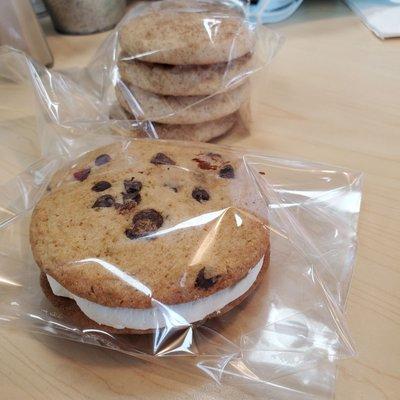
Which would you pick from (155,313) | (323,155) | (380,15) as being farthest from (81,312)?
(380,15)

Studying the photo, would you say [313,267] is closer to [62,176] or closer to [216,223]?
[216,223]

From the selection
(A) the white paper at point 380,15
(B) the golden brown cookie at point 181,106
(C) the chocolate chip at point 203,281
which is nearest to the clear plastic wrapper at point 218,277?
(C) the chocolate chip at point 203,281

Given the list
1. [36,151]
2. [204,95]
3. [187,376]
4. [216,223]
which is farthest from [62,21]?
[187,376]

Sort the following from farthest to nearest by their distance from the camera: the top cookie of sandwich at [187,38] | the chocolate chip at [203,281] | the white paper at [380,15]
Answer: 1. the white paper at [380,15]
2. the top cookie of sandwich at [187,38]
3. the chocolate chip at [203,281]

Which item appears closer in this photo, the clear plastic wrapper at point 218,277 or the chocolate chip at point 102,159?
the clear plastic wrapper at point 218,277

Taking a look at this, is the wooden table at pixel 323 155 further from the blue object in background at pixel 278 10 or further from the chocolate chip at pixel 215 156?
the chocolate chip at pixel 215 156

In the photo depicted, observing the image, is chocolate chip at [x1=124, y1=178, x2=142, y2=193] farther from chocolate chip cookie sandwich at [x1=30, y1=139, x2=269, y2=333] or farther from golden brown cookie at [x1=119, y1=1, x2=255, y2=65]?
golden brown cookie at [x1=119, y1=1, x2=255, y2=65]

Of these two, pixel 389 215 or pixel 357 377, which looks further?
pixel 389 215
